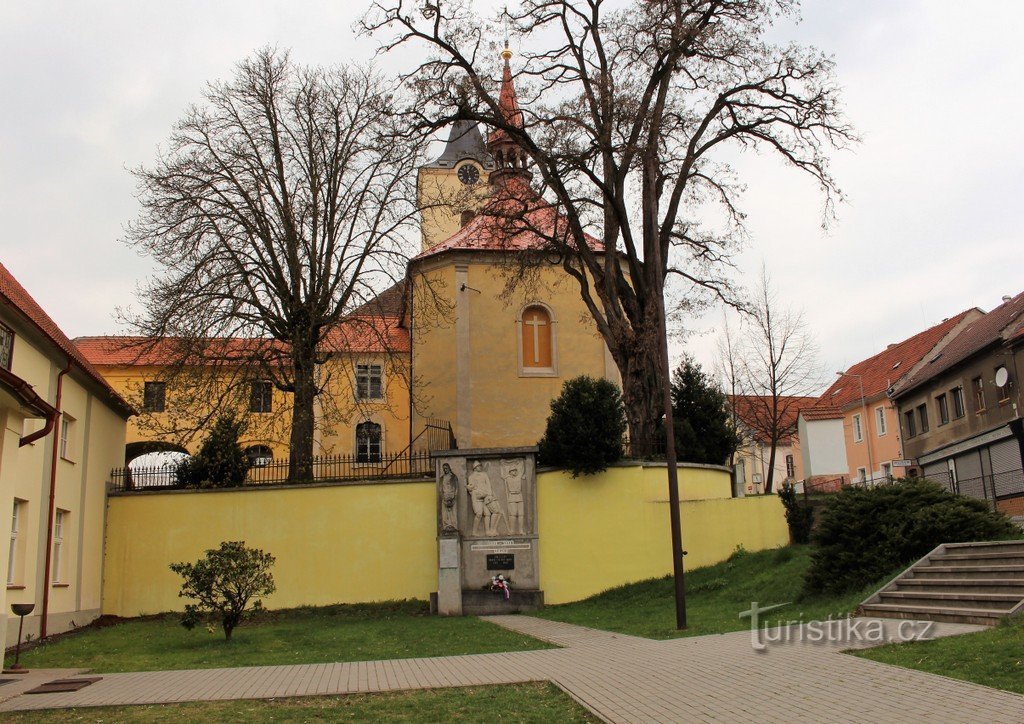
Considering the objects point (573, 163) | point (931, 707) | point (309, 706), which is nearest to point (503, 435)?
point (573, 163)

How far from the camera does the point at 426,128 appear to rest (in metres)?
23.2

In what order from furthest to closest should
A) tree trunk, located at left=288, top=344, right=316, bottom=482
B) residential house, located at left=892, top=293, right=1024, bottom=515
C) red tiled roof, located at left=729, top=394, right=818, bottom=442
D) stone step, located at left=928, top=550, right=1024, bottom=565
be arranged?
red tiled roof, located at left=729, top=394, right=818, bottom=442 → residential house, located at left=892, top=293, right=1024, bottom=515 → tree trunk, located at left=288, top=344, right=316, bottom=482 → stone step, located at left=928, top=550, right=1024, bottom=565

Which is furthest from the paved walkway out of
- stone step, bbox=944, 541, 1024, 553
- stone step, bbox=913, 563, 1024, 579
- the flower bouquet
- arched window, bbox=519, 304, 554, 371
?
arched window, bbox=519, 304, 554, 371

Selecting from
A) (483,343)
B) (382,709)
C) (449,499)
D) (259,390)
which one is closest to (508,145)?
(483,343)

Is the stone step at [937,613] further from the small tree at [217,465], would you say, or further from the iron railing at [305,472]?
the small tree at [217,465]

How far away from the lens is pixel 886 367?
46.5m

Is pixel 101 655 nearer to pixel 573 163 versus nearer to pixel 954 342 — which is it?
pixel 573 163

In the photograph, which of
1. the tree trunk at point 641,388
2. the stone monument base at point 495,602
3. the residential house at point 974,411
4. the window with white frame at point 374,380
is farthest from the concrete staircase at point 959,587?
the window with white frame at point 374,380

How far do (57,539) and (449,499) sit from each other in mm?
8403

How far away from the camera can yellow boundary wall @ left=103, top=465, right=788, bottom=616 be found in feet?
71.1

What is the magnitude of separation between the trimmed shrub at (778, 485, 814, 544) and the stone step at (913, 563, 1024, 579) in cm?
869

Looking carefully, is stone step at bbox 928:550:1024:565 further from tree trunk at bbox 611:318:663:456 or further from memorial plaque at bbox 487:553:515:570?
tree trunk at bbox 611:318:663:456

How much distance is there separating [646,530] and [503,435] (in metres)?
7.65

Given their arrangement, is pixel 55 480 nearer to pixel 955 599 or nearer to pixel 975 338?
pixel 955 599
